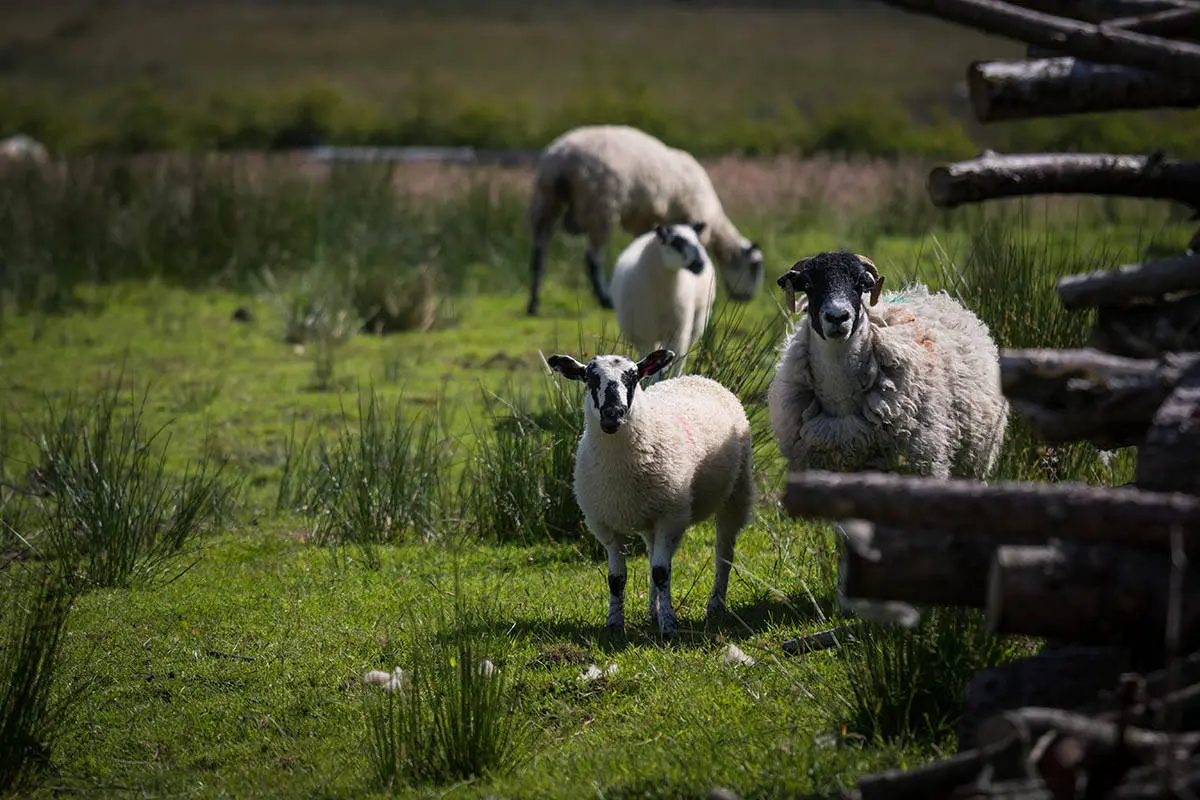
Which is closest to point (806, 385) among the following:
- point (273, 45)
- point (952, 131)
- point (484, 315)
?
point (484, 315)

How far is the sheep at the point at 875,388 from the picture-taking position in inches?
234

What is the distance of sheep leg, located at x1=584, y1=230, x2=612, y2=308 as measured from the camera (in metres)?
14.5

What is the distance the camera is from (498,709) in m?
4.50

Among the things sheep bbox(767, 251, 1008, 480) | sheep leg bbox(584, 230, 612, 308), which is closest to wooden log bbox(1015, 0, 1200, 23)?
sheep bbox(767, 251, 1008, 480)

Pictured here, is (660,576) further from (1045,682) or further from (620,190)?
(620,190)

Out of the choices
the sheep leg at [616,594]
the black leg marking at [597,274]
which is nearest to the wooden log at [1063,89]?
the sheep leg at [616,594]

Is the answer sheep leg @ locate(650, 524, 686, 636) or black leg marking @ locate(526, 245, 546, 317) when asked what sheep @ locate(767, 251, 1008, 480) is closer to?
sheep leg @ locate(650, 524, 686, 636)

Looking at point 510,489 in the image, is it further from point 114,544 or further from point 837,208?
point 837,208

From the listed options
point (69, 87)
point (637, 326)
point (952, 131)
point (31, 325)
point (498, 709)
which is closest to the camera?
point (498, 709)

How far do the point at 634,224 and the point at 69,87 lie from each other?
50533 millimetres

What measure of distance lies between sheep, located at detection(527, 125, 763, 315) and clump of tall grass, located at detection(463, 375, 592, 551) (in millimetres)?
6720

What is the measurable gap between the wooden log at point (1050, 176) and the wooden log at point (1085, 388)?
0.67 meters

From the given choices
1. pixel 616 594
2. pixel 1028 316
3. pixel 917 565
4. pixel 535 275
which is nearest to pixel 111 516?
pixel 616 594

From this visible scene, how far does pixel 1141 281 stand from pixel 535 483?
4.18 m
